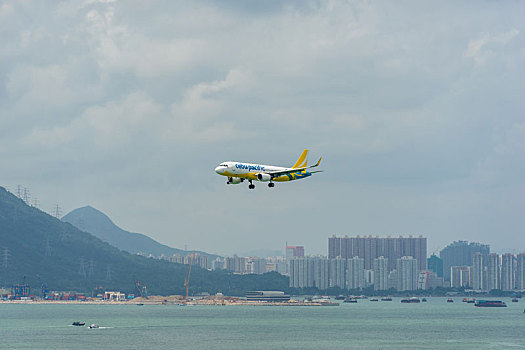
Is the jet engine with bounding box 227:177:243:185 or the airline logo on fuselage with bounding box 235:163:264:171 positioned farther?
Answer: the jet engine with bounding box 227:177:243:185

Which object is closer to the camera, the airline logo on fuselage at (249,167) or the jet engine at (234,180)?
the airline logo on fuselage at (249,167)

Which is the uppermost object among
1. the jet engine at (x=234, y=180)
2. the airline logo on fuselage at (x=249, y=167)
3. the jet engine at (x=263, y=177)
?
the airline logo on fuselage at (x=249, y=167)

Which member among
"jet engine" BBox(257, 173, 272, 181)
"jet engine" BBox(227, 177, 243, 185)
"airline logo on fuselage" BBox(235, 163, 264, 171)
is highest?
"airline logo on fuselage" BBox(235, 163, 264, 171)

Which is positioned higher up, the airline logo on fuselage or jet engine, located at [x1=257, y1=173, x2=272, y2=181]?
the airline logo on fuselage

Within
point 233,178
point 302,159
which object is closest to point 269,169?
point 233,178

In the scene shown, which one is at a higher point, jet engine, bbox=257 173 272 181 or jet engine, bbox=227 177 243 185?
jet engine, bbox=257 173 272 181

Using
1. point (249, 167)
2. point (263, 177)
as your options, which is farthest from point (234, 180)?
point (263, 177)

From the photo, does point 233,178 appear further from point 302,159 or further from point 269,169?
point 302,159

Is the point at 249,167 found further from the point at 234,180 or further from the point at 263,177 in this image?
the point at 234,180

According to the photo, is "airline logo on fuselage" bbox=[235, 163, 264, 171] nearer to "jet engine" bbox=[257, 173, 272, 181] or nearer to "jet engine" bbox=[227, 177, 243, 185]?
"jet engine" bbox=[257, 173, 272, 181]

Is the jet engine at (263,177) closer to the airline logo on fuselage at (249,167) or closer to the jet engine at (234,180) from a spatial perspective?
the airline logo on fuselage at (249,167)
